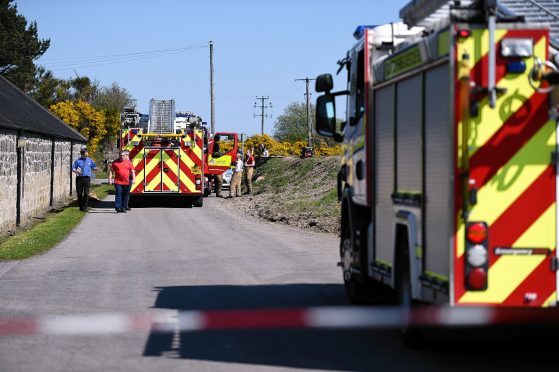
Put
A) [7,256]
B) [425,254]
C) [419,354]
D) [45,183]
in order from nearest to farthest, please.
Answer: [425,254], [419,354], [7,256], [45,183]

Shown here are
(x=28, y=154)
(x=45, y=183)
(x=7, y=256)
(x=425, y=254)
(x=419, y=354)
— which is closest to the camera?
(x=425, y=254)

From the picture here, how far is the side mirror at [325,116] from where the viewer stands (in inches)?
468

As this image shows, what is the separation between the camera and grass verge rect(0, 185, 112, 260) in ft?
62.0

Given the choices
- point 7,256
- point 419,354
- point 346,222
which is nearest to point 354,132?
point 346,222

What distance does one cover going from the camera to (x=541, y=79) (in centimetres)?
809

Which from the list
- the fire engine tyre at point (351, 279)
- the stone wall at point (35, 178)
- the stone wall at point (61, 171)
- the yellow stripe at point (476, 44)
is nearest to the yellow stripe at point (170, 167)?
the stone wall at point (35, 178)

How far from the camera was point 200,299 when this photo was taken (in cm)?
1281

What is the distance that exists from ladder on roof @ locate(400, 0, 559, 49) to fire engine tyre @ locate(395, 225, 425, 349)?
1835mm

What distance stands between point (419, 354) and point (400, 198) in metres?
1.32

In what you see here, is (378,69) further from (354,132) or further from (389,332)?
(389,332)

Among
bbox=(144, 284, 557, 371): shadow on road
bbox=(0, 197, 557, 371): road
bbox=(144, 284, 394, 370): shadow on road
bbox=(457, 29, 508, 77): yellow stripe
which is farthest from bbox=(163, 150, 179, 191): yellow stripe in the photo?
bbox=(457, 29, 508, 77): yellow stripe

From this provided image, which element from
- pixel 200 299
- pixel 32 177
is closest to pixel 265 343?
pixel 200 299

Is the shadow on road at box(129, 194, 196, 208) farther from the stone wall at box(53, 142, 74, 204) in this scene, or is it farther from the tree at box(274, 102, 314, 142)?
the tree at box(274, 102, 314, 142)

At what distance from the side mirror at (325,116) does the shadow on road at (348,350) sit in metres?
2.40
